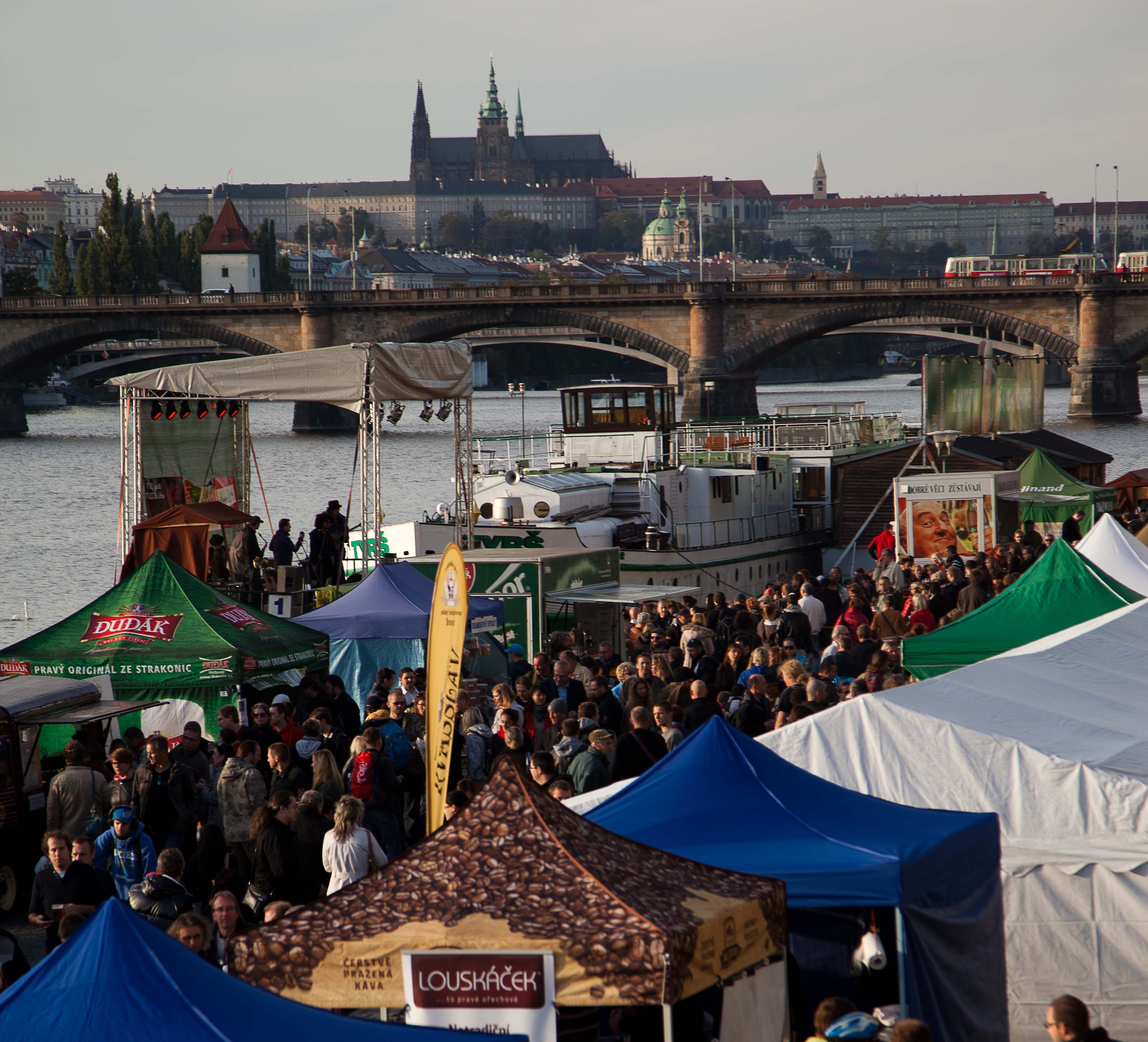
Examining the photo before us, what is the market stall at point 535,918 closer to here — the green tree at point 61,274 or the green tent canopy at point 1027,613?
the green tent canopy at point 1027,613

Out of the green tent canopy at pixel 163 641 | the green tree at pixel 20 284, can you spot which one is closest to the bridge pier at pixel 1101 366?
the green tree at pixel 20 284

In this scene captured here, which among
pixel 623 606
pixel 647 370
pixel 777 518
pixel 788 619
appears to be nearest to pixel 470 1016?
pixel 788 619

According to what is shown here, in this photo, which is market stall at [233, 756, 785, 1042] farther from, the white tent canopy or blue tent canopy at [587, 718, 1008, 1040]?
the white tent canopy

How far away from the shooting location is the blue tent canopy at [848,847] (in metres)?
5.32

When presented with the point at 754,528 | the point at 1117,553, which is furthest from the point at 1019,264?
the point at 1117,553

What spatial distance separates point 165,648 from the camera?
10266mm

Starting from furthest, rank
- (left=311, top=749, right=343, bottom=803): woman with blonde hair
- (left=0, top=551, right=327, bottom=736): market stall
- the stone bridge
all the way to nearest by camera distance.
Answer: the stone bridge < (left=0, top=551, right=327, bottom=736): market stall < (left=311, top=749, right=343, bottom=803): woman with blonde hair

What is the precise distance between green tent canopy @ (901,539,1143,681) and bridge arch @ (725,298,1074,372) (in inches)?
1852

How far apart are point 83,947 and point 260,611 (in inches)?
279

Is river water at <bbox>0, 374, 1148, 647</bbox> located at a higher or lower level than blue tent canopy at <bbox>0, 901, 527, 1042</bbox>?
lower

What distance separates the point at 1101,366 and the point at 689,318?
14.9 meters

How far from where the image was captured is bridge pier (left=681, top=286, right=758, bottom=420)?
59.0m

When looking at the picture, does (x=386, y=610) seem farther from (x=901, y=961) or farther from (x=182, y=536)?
(x=901, y=961)

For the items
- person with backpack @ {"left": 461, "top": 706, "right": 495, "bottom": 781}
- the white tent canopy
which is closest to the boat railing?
the white tent canopy
